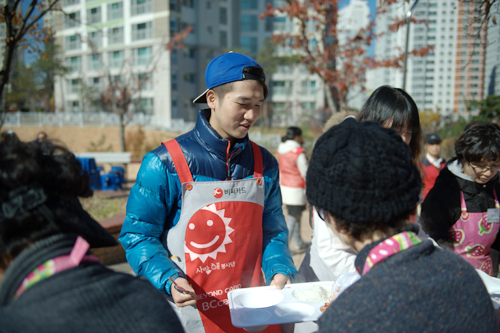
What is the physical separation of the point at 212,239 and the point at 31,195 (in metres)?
0.95

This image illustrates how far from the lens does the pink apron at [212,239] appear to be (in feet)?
5.65

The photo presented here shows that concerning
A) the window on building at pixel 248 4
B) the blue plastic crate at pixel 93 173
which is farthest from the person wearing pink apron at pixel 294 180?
the window on building at pixel 248 4

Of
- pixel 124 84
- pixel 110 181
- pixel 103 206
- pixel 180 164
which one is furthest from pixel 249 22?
pixel 180 164

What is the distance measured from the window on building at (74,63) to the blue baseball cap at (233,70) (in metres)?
38.7

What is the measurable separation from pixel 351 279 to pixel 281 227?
0.67 meters

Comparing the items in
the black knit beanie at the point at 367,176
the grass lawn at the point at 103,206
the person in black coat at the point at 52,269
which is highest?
the black knit beanie at the point at 367,176

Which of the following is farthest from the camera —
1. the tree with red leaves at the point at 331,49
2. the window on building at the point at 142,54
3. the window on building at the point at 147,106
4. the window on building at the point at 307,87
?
the window on building at the point at 307,87

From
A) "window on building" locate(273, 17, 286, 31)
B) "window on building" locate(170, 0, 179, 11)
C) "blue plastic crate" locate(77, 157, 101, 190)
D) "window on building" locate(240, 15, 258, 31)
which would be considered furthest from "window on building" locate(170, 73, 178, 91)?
"blue plastic crate" locate(77, 157, 101, 190)

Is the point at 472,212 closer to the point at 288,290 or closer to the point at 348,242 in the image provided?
the point at 288,290

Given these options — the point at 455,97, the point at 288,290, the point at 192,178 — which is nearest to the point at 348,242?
the point at 288,290

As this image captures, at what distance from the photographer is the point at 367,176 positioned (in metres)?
0.97

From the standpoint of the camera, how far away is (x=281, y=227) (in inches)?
80.5

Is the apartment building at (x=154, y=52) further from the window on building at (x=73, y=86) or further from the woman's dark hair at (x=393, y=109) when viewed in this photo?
the woman's dark hair at (x=393, y=109)

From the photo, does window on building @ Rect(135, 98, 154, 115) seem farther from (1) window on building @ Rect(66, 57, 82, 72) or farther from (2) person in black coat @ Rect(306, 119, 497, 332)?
(2) person in black coat @ Rect(306, 119, 497, 332)
